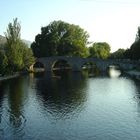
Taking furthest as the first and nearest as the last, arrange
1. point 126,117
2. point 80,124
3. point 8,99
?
1. point 8,99
2. point 126,117
3. point 80,124

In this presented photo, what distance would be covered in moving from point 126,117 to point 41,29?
100913 mm

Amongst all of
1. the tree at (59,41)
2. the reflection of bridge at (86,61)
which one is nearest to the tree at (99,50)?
the tree at (59,41)

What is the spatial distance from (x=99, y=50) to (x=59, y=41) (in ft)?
148

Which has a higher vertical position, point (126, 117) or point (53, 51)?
point (53, 51)

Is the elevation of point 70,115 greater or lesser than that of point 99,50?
lesser

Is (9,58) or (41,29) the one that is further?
(41,29)

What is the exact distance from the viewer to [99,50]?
17688cm

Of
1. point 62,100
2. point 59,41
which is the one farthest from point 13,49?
point 62,100

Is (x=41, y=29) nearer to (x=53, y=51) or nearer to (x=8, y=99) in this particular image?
(x=53, y=51)

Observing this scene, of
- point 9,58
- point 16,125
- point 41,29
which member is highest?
point 41,29

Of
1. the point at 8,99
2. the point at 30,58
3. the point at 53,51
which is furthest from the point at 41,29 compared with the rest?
the point at 8,99

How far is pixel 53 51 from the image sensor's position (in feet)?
438

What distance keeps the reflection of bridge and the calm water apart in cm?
5082

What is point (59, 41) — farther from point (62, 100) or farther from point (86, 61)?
point (62, 100)
